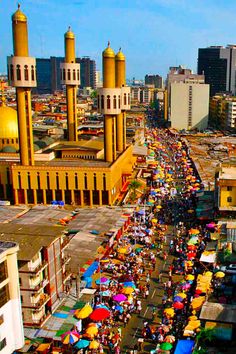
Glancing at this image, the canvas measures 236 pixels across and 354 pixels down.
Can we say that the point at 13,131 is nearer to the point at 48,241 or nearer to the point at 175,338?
the point at 48,241

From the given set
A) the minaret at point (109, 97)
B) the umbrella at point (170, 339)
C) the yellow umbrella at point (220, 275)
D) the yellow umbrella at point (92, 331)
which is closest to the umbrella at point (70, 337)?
the yellow umbrella at point (92, 331)

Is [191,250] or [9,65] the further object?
[9,65]

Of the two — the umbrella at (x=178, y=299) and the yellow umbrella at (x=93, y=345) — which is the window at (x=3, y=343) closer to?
the yellow umbrella at (x=93, y=345)

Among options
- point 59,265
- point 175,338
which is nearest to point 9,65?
point 59,265

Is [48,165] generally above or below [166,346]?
above

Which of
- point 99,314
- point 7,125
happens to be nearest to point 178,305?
point 99,314

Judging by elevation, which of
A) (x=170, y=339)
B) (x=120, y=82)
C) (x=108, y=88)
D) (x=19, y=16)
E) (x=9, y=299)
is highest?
(x=19, y=16)

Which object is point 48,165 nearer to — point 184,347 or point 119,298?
point 119,298
